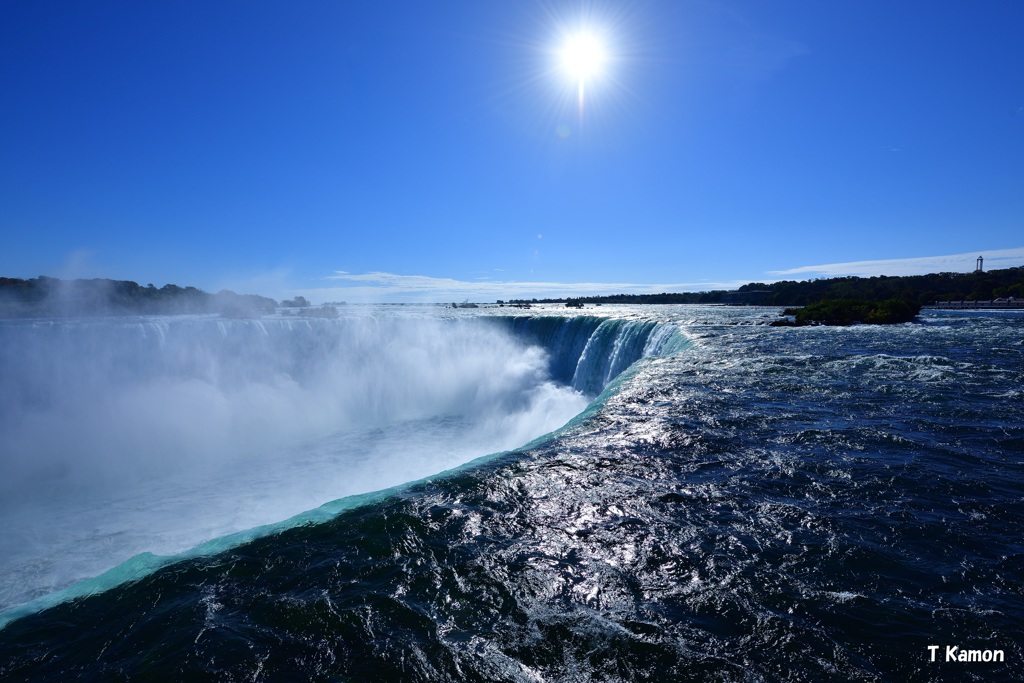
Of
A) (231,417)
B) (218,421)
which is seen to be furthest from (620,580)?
(231,417)

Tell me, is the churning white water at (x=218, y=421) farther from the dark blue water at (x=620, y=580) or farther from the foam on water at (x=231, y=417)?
the dark blue water at (x=620, y=580)

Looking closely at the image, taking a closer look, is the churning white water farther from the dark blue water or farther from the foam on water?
the dark blue water

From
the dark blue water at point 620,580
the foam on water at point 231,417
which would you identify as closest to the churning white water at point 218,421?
the foam on water at point 231,417

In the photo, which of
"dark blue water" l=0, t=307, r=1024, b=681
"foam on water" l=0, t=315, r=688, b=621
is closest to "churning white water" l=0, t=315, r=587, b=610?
"foam on water" l=0, t=315, r=688, b=621

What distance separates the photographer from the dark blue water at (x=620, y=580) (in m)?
2.55

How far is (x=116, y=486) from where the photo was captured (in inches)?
542

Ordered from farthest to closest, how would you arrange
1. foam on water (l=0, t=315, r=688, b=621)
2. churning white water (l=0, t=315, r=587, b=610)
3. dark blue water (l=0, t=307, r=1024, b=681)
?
1. churning white water (l=0, t=315, r=587, b=610)
2. foam on water (l=0, t=315, r=688, b=621)
3. dark blue water (l=0, t=307, r=1024, b=681)

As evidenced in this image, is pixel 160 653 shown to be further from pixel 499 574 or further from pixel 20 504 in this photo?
pixel 20 504

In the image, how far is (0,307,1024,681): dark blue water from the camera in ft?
8.36

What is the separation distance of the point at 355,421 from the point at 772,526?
22444 millimetres

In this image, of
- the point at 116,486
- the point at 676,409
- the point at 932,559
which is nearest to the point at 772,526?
the point at 932,559

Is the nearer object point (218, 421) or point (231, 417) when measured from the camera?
point (218, 421)

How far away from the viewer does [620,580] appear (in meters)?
3.27

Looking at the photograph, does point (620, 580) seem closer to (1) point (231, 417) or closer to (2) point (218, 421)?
(2) point (218, 421)
